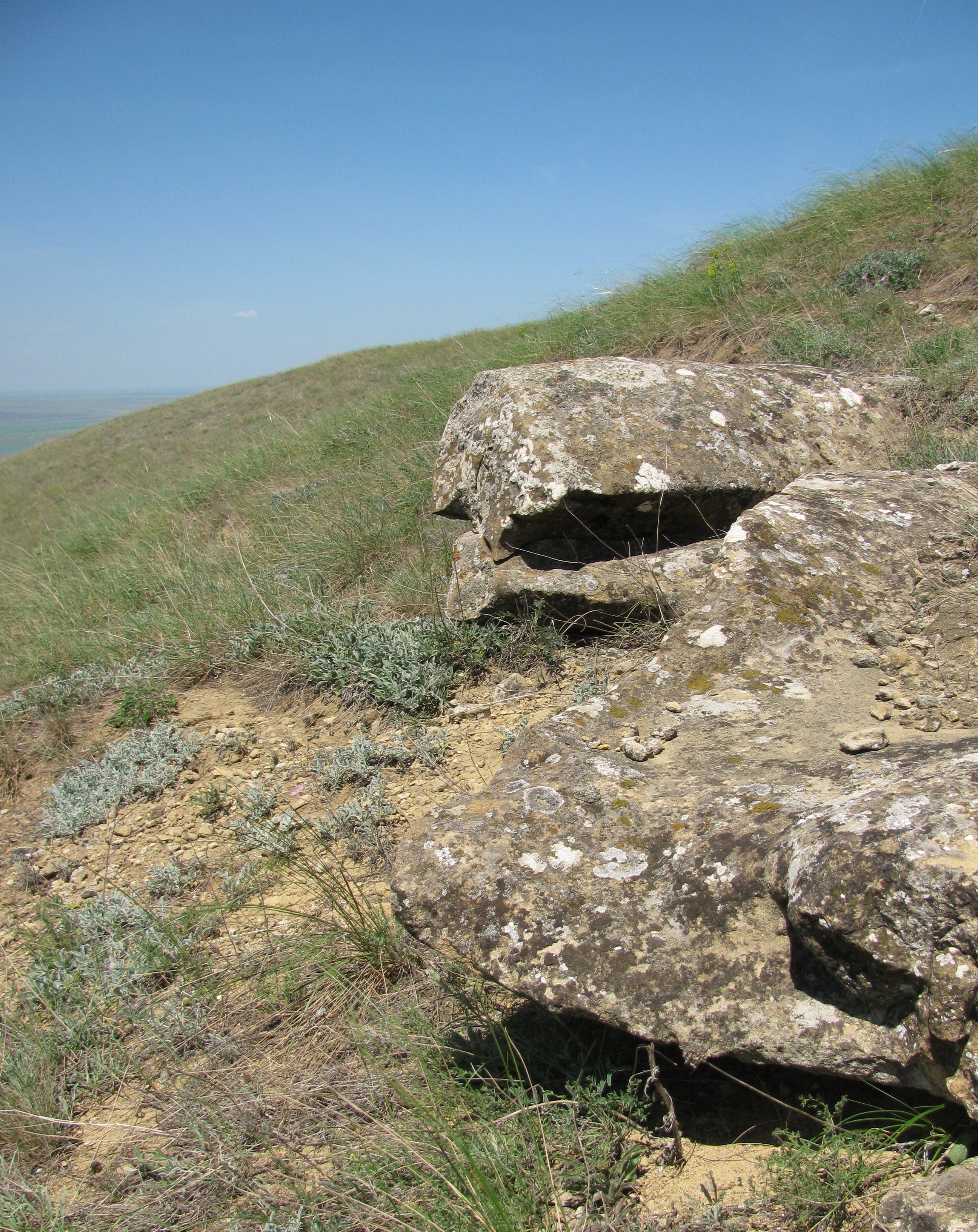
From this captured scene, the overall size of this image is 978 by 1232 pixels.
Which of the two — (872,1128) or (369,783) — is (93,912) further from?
(872,1128)

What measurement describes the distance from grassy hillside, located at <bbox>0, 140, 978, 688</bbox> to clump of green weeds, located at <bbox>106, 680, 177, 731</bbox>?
28 centimetres

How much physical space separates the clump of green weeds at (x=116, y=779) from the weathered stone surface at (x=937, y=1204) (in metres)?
3.34

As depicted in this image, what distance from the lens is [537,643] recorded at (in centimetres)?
380

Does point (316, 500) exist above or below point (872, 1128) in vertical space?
above

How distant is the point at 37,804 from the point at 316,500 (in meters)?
3.60

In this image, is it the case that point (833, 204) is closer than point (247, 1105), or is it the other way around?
point (247, 1105)

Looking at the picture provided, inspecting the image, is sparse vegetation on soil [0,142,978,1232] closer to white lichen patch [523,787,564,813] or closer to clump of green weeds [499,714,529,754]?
clump of green weeds [499,714,529,754]

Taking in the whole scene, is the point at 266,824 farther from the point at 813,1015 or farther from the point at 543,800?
the point at 813,1015

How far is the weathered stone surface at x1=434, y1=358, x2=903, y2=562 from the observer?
3645mm

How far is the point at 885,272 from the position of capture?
6121 mm

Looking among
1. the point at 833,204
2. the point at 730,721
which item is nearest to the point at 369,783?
the point at 730,721

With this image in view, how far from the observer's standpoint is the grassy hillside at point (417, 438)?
504 centimetres

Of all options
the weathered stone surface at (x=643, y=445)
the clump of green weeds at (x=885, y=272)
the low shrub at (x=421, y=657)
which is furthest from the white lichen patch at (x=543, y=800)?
the clump of green weeds at (x=885, y=272)

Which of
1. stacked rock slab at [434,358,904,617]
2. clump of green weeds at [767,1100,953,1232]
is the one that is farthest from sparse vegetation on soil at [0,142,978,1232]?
stacked rock slab at [434,358,904,617]
